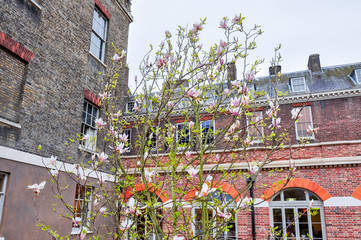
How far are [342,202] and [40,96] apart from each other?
1050 cm

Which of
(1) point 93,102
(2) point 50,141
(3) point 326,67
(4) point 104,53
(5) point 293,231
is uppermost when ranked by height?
(3) point 326,67

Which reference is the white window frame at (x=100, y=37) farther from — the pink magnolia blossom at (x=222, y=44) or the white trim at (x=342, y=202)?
the white trim at (x=342, y=202)

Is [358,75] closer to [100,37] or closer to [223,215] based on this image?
[100,37]

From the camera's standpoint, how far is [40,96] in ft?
27.1

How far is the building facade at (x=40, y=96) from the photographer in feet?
23.4

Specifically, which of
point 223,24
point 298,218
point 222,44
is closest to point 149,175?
point 222,44

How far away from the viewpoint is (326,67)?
1995 cm

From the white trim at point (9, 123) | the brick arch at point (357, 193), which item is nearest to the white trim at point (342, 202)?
the brick arch at point (357, 193)

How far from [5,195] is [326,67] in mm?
19897

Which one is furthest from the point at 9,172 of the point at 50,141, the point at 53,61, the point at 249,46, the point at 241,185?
the point at 241,185

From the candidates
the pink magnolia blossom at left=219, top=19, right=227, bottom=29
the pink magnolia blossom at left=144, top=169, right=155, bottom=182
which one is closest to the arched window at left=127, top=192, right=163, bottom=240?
the pink magnolia blossom at left=144, top=169, right=155, bottom=182

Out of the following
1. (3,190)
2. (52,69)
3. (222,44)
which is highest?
(52,69)

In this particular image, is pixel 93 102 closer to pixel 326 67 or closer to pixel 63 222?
pixel 63 222

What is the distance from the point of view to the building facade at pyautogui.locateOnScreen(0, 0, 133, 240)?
7125 millimetres
